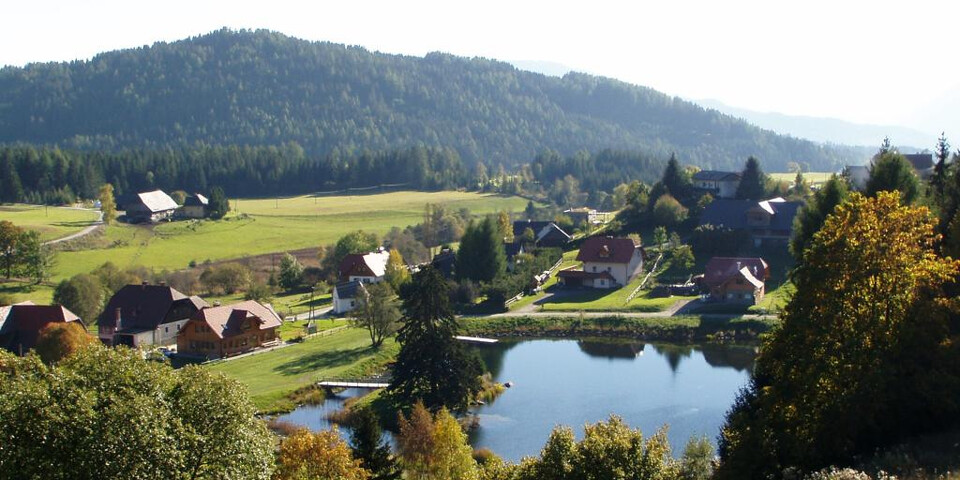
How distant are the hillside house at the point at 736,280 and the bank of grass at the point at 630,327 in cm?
385

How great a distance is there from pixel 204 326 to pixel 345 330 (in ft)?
28.7

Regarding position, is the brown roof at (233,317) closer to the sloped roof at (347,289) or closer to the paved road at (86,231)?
the sloped roof at (347,289)

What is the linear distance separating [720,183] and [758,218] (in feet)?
52.6

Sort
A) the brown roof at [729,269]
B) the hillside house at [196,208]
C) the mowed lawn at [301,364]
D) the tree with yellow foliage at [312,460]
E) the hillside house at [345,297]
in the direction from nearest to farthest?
the tree with yellow foliage at [312,460], the mowed lawn at [301,364], the brown roof at [729,269], the hillside house at [345,297], the hillside house at [196,208]

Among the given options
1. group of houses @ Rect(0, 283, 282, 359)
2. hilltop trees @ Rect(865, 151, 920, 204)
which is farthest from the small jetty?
hilltop trees @ Rect(865, 151, 920, 204)

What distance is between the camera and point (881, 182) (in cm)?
3588

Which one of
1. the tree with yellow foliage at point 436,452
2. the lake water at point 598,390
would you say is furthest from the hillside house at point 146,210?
the tree with yellow foliage at point 436,452

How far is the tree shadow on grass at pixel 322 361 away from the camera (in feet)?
148

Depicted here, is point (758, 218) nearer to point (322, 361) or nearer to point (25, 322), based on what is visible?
point (322, 361)

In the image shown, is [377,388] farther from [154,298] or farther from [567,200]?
[567,200]

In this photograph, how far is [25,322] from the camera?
153 ft

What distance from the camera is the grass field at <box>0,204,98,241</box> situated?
267 feet

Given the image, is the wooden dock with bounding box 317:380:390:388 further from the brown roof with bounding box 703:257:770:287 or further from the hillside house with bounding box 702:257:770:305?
the brown roof with bounding box 703:257:770:287

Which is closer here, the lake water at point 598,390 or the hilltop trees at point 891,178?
the hilltop trees at point 891,178
